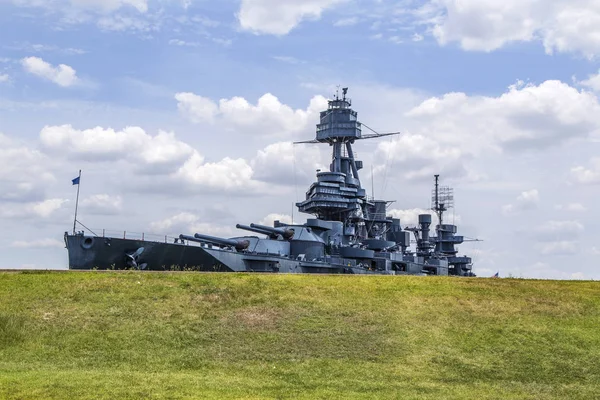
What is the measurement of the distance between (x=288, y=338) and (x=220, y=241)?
66.1 feet

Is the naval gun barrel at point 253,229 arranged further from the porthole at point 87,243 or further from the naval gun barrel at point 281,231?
the porthole at point 87,243

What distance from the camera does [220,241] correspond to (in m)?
42.3

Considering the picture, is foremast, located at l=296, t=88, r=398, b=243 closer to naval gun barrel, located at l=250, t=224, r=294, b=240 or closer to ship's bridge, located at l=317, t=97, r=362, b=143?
ship's bridge, located at l=317, t=97, r=362, b=143

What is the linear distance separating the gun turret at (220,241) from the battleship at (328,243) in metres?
0.06

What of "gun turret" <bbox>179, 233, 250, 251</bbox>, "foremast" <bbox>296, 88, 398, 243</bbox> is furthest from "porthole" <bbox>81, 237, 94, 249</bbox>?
"foremast" <bbox>296, 88, 398, 243</bbox>

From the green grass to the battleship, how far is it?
8.28m

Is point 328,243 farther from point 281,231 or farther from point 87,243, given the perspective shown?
point 87,243

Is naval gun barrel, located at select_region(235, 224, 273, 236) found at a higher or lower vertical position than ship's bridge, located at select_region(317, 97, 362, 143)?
lower

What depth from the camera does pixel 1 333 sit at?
22.2 meters

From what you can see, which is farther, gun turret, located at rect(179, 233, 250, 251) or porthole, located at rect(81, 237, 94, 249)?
→ gun turret, located at rect(179, 233, 250, 251)

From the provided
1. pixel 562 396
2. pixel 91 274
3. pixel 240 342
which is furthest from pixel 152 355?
pixel 562 396

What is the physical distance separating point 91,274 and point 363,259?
29.2m

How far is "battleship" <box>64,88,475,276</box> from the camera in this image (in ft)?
127

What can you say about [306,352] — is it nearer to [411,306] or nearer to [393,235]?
[411,306]
